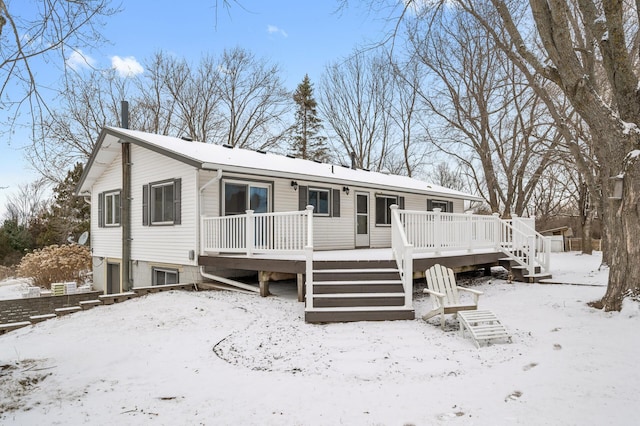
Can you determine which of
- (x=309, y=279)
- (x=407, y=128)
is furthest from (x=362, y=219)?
(x=407, y=128)

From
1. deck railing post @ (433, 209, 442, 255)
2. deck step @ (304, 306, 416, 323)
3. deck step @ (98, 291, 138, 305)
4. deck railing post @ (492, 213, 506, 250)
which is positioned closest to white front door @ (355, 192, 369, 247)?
deck railing post @ (492, 213, 506, 250)

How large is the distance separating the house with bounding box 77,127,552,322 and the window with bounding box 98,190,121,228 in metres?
0.04

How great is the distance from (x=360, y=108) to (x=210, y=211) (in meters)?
19.4

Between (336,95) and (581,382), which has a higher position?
(336,95)

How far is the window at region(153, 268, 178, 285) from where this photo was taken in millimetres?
10694

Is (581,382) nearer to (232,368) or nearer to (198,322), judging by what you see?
(232,368)

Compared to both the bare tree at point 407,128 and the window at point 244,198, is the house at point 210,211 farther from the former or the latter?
the bare tree at point 407,128

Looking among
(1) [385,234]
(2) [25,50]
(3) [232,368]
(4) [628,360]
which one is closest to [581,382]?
(4) [628,360]

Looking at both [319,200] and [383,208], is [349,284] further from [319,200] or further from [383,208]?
[383,208]

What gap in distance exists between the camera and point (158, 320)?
6914 mm

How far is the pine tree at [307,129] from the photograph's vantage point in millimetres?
28469

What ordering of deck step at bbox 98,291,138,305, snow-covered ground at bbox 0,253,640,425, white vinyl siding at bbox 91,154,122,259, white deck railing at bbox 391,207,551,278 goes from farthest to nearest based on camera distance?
1. white vinyl siding at bbox 91,154,122,259
2. deck step at bbox 98,291,138,305
3. white deck railing at bbox 391,207,551,278
4. snow-covered ground at bbox 0,253,640,425

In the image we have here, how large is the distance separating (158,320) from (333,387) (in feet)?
13.5

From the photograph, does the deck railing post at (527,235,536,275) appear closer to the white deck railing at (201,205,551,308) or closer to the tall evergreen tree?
the white deck railing at (201,205,551,308)
